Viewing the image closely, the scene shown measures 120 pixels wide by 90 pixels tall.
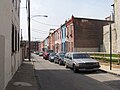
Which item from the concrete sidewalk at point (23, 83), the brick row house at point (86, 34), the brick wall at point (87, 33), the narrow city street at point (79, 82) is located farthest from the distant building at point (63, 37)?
the concrete sidewalk at point (23, 83)

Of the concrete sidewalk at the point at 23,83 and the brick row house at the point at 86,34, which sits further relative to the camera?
the brick row house at the point at 86,34

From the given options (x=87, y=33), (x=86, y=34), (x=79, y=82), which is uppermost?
(x=87, y=33)

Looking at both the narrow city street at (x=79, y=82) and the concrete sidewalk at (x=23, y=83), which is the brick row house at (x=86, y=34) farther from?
the concrete sidewalk at (x=23, y=83)

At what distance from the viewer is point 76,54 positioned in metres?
26.0

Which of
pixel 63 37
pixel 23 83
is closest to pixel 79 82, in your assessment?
pixel 23 83

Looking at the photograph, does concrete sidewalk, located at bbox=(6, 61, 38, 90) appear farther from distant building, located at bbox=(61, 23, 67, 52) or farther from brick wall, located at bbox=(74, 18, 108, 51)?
distant building, located at bbox=(61, 23, 67, 52)

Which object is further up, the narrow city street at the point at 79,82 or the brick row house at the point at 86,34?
the brick row house at the point at 86,34

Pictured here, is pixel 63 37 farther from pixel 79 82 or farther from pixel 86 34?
→ pixel 79 82

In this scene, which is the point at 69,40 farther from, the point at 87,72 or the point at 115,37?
the point at 87,72

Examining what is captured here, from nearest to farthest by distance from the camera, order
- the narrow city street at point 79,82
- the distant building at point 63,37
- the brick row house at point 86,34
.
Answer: the narrow city street at point 79,82
the brick row house at point 86,34
the distant building at point 63,37

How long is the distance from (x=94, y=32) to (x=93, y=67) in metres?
29.1

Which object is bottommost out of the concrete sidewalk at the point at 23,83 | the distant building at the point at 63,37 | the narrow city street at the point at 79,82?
the narrow city street at the point at 79,82

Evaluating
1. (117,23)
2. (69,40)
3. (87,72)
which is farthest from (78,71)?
(69,40)

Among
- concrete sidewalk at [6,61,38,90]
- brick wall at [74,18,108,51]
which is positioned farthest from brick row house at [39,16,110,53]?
concrete sidewalk at [6,61,38,90]
